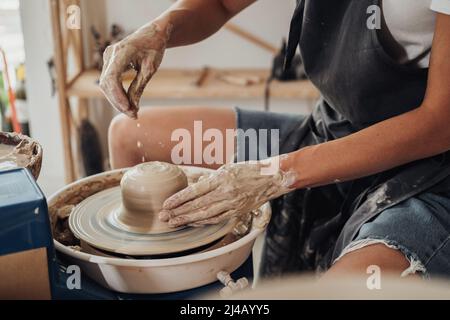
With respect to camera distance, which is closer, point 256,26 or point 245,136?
point 245,136

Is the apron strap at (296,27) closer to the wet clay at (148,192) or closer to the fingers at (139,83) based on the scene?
the fingers at (139,83)

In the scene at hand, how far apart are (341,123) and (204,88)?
128cm

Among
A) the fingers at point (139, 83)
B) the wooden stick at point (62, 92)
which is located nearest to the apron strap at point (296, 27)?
the fingers at point (139, 83)

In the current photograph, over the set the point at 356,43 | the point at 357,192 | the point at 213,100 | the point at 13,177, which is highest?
the point at 356,43

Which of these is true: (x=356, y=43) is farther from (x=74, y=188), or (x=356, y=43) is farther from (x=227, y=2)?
(x=74, y=188)

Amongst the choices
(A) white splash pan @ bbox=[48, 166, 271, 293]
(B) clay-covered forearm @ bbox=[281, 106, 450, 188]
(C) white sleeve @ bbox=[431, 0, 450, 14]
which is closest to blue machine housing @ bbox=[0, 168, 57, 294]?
(A) white splash pan @ bbox=[48, 166, 271, 293]

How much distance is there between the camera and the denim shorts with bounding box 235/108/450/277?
1.04 meters

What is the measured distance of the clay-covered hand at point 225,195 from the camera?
1061 mm

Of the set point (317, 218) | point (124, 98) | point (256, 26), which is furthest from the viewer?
point (256, 26)

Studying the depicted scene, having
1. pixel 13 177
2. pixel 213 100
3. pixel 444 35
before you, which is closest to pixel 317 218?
pixel 444 35

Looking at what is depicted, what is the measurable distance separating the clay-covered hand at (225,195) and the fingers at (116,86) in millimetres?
236

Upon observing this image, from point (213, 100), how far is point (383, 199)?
1855 mm

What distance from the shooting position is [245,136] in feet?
4.81

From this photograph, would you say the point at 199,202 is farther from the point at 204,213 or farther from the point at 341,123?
the point at 341,123
